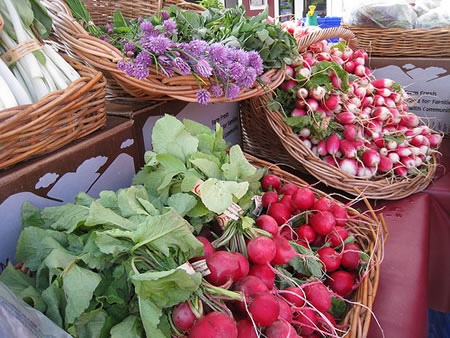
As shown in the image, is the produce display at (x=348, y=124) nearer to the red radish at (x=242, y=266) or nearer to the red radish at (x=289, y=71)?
the red radish at (x=289, y=71)

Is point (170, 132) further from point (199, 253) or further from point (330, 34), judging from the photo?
point (330, 34)

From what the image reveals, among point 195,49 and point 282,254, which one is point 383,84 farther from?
point 282,254

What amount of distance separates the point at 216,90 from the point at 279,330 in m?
0.63

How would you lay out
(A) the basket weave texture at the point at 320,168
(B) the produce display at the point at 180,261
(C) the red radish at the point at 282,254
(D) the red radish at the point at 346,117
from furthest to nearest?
(D) the red radish at the point at 346,117, (A) the basket weave texture at the point at 320,168, (C) the red radish at the point at 282,254, (B) the produce display at the point at 180,261

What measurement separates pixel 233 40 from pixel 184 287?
79 cm

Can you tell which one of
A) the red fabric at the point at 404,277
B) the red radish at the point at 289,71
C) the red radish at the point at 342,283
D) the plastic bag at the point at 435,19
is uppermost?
the plastic bag at the point at 435,19

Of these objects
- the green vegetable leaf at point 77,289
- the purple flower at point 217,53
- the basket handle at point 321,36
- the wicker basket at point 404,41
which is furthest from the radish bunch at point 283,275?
the wicker basket at point 404,41

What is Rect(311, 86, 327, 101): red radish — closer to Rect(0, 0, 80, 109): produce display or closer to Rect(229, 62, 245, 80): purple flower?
Rect(229, 62, 245, 80): purple flower

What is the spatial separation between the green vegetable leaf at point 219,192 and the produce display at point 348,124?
63 cm

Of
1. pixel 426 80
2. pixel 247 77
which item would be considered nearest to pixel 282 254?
pixel 247 77

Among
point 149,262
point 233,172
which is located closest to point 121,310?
point 149,262

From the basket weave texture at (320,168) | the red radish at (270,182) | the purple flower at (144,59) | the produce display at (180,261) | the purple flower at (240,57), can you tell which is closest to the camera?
the produce display at (180,261)

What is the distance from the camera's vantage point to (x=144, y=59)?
85cm

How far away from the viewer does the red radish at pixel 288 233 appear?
0.90 meters
